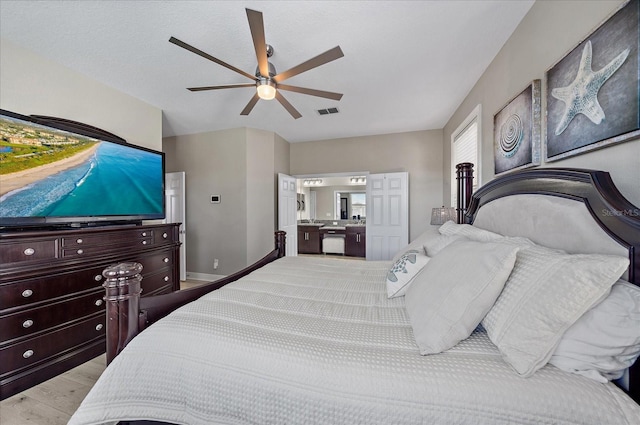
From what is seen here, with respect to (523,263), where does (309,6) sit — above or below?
above

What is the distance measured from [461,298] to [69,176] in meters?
3.14

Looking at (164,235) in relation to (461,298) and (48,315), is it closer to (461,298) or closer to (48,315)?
(48,315)

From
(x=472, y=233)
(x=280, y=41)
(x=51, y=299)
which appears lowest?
(x=51, y=299)

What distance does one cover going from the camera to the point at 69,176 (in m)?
2.11

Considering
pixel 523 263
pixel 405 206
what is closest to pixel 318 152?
pixel 405 206

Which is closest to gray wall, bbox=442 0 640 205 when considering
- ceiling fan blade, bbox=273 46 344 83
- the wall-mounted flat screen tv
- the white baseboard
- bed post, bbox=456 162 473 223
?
bed post, bbox=456 162 473 223

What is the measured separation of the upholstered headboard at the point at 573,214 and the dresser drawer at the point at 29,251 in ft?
10.7

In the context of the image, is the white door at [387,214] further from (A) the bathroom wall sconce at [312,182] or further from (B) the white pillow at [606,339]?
(B) the white pillow at [606,339]

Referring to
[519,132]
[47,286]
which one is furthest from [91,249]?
[519,132]

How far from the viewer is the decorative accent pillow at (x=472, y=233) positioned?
4.51ft

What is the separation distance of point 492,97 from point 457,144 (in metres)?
1.32

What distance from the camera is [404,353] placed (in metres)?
0.85

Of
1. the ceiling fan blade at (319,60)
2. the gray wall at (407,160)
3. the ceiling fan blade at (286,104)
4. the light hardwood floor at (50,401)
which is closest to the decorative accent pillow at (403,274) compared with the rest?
the ceiling fan blade at (319,60)

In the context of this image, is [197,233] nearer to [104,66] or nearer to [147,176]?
[147,176]
